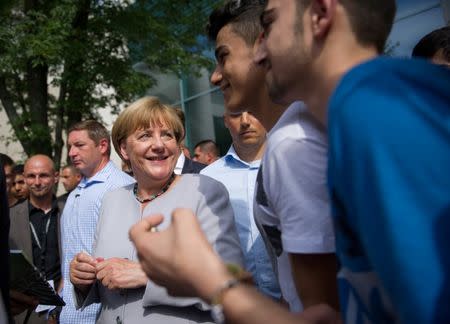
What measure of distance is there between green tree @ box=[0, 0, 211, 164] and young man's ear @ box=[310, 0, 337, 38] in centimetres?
838

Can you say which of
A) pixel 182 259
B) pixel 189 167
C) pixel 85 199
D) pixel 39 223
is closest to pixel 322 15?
pixel 182 259

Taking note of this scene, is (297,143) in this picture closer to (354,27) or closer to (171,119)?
(354,27)

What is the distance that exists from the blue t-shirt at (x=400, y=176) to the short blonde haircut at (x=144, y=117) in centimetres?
184

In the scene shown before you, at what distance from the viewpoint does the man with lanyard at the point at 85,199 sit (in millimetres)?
3463

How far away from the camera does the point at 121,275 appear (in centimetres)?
210

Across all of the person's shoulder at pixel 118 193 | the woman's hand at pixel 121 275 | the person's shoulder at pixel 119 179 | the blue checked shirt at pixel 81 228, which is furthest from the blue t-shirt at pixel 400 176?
the person's shoulder at pixel 119 179

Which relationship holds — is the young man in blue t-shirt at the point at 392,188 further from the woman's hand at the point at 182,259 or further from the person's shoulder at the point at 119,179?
the person's shoulder at the point at 119,179

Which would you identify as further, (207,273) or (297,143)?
(297,143)

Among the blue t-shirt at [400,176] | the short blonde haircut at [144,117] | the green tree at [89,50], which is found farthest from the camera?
the green tree at [89,50]

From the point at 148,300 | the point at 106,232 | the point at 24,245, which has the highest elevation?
the point at 106,232

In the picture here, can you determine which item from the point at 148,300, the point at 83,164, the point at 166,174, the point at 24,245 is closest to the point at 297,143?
the point at 148,300

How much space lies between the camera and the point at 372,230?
826mm

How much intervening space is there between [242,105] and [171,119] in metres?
0.78

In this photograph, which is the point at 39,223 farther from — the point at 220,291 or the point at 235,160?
the point at 220,291
